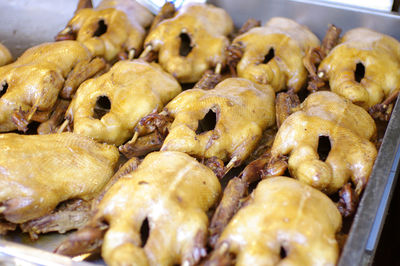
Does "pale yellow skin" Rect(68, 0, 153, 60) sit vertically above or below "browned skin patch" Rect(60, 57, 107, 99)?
above

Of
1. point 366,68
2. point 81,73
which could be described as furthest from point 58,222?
point 366,68

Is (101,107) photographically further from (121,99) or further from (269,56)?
(269,56)

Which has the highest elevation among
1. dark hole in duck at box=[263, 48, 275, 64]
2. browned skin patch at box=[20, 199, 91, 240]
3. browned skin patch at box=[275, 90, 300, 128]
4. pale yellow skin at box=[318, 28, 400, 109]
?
pale yellow skin at box=[318, 28, 400, 109]

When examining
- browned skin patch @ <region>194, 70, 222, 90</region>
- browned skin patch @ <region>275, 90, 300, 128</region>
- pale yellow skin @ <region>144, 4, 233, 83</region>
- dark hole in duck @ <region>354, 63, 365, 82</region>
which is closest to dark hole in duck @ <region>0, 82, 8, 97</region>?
pale yellow skin @ <region>144, 4, 233, 83</region>

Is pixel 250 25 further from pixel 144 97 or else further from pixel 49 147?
pixel 49 147

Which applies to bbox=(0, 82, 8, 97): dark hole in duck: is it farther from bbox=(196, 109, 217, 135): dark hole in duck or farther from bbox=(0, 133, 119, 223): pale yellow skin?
bbox=(196, 109, 217, 135): dark hole in duck

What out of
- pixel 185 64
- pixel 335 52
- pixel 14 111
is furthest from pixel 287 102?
pixel 14 111
